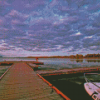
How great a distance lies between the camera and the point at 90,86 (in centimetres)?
898

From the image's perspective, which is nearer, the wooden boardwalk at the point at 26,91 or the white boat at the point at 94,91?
the wooden boardwalk at the point at 26,91

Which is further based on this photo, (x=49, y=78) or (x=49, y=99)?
(x=49, y=78)

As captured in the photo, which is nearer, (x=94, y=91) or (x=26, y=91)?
(x=26, y=91)

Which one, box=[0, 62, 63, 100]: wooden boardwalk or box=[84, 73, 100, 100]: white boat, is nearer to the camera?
box=[0, 62, 63, 100]: wooden boardwalk

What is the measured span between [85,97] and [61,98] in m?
4.91

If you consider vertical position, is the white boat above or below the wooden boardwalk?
below

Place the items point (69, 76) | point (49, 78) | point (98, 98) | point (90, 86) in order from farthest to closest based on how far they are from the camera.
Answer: point (69, 76) < point (49, 78) < point (90, 86) < point (98, 98)

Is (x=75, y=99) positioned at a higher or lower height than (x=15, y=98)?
lower

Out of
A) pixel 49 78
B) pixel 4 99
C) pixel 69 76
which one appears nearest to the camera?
pixel 4 99

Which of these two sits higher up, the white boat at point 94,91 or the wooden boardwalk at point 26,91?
the wooden boardwalk at point 26,91

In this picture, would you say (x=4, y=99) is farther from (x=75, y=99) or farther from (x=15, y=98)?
(x=75, y=99)

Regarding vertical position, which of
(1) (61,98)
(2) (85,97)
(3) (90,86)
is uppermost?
(1) (61,98)

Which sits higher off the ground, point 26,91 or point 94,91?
point 26,91

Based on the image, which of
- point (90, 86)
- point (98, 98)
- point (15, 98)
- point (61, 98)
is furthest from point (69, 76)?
point (15, 98)
